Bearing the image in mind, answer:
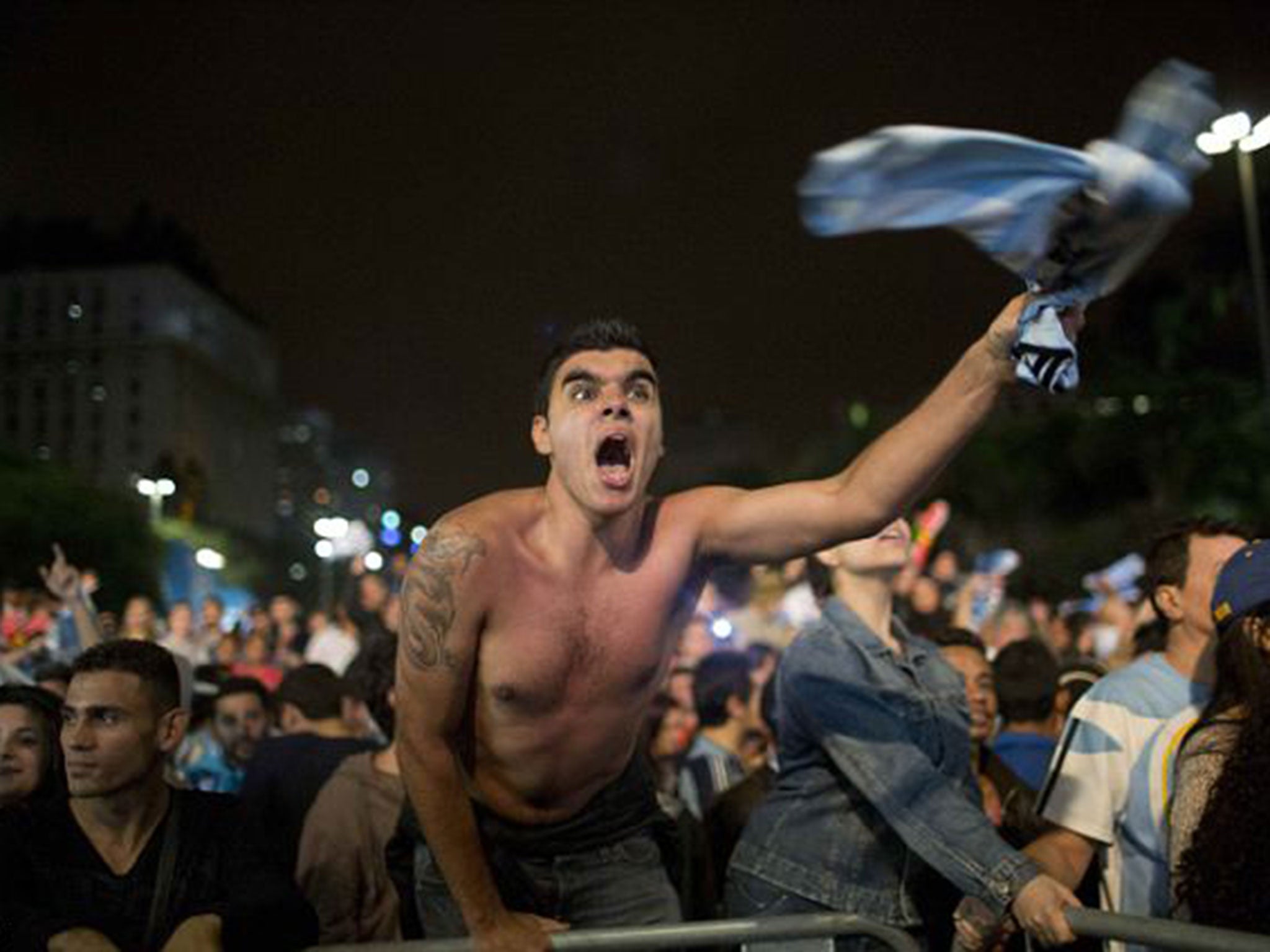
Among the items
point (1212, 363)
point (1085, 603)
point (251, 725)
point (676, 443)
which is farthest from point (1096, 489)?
point (676, 443)

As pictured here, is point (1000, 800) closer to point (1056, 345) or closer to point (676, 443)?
point (1056, 345)

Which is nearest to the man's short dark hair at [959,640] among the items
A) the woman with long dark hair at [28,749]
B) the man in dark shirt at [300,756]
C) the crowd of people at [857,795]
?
the crowd of people at [857,795]

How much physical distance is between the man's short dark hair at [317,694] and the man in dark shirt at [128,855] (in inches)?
86.8

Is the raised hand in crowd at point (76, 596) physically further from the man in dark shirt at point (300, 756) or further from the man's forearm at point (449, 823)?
the man's forearm at point (449, 823)

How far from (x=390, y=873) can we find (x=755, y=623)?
11569 millimetres

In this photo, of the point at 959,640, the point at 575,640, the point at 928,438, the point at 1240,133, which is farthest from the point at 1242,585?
the point at 1240,133

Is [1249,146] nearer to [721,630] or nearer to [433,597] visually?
[721,630]

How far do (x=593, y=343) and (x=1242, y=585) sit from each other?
5.82ft

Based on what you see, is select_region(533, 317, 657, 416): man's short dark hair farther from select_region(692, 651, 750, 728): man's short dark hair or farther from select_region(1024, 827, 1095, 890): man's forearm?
select_region(692, 651, 750, 728): man's short dark hair

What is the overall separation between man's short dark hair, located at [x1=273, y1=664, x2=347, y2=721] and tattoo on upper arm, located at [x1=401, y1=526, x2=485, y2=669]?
3069mm

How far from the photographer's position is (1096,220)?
2.86 m

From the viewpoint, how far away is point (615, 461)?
12.3ft

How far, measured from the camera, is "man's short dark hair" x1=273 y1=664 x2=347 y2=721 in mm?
6402

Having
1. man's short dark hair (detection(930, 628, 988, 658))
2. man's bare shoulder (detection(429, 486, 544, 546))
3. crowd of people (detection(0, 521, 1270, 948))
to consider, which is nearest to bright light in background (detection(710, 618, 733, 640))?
man's short dark hair (detection(930, 628, 988, 658))
